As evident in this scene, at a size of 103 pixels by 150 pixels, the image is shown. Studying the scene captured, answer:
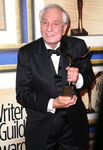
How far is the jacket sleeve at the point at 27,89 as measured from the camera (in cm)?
138

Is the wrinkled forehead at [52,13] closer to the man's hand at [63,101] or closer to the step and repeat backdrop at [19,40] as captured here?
the step and repeat backdrop at [19,40]

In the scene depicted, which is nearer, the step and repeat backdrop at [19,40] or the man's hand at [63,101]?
the man's hand at [63,101]

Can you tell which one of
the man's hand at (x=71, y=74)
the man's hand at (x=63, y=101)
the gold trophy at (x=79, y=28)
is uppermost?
the gold trophy at (x=79, y=28)

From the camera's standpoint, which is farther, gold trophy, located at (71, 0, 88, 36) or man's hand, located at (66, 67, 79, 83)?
gold trophy, located at (71, 0, 88, 36)

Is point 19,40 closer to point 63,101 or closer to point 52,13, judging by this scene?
point 52,13

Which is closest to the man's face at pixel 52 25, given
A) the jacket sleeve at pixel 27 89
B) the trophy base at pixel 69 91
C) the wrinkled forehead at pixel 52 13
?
the wrinkled forehead at pixel 52 13

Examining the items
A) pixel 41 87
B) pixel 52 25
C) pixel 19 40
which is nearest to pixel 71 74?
pixel 41 87

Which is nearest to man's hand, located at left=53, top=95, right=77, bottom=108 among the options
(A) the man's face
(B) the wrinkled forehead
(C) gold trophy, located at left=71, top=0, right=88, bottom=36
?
(A) the man's face

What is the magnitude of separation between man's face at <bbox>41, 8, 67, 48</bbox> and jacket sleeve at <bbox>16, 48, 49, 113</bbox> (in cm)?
18

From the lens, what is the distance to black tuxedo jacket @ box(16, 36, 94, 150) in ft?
4.66

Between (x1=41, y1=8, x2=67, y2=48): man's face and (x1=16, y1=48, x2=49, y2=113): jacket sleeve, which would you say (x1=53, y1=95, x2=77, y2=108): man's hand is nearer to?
(x1=16, y1=48, x2=49, y2=113): jacket sleeve

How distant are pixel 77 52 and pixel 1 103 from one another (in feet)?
2.55

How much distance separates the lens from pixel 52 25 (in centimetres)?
141

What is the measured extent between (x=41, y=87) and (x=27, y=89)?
9 cm
